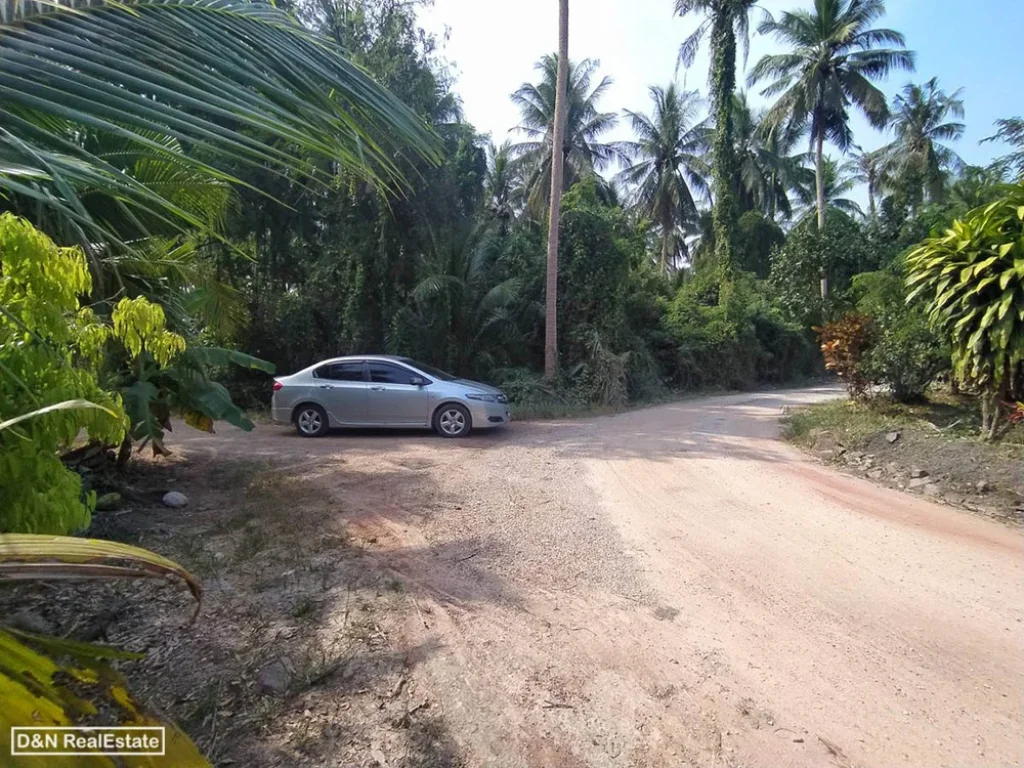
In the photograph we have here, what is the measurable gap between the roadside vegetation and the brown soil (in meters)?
0.97

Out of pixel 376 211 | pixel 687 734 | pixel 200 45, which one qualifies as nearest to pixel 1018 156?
pixel 376 211

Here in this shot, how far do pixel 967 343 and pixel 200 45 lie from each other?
9.52 metres

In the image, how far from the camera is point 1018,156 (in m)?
16.6

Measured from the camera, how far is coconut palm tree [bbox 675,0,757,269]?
80.7 ft

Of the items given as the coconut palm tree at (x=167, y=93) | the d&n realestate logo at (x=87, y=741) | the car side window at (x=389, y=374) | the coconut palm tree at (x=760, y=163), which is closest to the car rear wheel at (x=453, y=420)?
the car side window at (x=389, y=374)

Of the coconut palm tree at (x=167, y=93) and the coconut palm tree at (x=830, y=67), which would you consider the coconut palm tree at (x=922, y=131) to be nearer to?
the coconut palm tree at (x=830, y=67)

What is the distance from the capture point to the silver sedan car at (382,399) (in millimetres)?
10477

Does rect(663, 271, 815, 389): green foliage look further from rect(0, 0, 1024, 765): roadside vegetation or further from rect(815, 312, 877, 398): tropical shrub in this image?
rect(815, 312, 877, 398): tropical shrub

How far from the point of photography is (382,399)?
10.6 metres

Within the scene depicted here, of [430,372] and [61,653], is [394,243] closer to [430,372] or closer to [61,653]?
[430,372]

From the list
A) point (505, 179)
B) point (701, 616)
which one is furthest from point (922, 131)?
point (701, 616)

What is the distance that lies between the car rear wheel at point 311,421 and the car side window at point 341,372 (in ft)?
1.91

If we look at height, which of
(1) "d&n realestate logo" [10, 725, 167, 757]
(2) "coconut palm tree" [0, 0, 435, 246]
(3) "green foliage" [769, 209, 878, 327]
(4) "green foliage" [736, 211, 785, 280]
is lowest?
(1) "d&n realestate logo" [10, 725, 167, 757]

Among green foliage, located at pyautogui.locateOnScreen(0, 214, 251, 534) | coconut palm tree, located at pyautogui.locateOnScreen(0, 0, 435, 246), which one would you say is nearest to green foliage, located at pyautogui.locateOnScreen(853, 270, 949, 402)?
coconut palm tree, located at pyautogui.locateOnScreen(0, 0, 435, 246)
